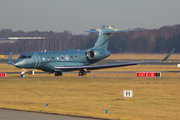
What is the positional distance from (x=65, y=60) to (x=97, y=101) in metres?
22.0

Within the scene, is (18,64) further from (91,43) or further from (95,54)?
(91,43)

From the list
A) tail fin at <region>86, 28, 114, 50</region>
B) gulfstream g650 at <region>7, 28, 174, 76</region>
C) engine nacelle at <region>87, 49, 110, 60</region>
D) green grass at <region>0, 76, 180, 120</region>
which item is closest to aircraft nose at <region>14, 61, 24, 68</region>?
gulfstream g650 at <region>7, 28, 174, 76</region>

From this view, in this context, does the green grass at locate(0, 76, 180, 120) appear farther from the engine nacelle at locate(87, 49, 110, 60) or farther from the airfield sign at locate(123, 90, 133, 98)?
the engine nacelle at locate(87, 49, 110, 60)

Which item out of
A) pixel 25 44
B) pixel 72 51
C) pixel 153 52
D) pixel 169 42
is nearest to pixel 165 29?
pixel 169 42

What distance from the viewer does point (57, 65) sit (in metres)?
44.3

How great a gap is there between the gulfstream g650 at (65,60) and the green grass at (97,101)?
8963 millimetres

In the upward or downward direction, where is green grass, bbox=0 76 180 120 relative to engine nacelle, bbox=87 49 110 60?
downward

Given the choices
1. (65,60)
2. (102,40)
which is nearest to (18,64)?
(65,60)

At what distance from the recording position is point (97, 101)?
79.9ft

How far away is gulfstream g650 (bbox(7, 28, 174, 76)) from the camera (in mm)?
42469

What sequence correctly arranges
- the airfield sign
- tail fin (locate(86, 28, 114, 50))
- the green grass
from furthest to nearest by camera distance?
tail fin (locate(86, 28, 114, 50)) → the airfield sign → the green grass

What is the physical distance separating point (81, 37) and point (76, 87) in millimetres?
105309

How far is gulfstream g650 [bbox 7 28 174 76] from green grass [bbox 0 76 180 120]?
8963 millimetres

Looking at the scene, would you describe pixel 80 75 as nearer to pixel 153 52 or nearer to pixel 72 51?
pixel 72 51
